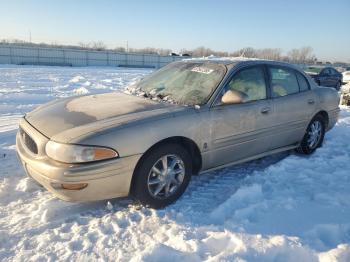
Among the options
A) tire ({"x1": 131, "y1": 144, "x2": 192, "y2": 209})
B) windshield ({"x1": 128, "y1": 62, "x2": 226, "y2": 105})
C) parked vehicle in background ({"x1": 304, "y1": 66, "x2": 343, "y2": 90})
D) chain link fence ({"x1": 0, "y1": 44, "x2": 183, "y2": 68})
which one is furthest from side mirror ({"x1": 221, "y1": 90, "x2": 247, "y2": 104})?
chain link fence ({"x1": 0, "y1": 44, "x2": 183, "y2": 68})

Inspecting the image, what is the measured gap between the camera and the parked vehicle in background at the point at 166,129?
2967 millimetres

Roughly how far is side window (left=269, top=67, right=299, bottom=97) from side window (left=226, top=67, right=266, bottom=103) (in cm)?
21

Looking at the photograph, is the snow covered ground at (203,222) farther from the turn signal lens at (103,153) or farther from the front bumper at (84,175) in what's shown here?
the turn signal lens at (103,153)

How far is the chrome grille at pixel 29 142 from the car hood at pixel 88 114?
5.3 inches

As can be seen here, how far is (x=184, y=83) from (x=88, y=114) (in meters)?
1.28

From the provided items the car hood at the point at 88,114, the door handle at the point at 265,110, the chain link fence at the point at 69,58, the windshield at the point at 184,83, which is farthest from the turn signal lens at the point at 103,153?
the chain link fence at the point at 69,58

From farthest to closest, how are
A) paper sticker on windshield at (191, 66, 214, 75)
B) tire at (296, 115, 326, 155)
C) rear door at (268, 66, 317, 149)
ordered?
tire at (296, 115, 326, 155), rear door at (268, 66, 317, 149), paper sticker on windshield at (191, 66, 214, 75)

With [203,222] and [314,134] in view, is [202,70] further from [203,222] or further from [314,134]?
[314,134]

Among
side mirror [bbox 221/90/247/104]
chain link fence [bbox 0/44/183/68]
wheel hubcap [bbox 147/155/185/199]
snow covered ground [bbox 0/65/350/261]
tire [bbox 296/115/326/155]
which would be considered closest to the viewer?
snow covered ground [bbox 0/65/350/261]

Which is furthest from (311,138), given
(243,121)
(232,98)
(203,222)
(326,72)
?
(326,72)

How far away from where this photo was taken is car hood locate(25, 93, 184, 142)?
3.11 metres

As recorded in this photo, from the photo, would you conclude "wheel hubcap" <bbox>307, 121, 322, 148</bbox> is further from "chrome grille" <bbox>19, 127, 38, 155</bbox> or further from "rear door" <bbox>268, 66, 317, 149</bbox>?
"chrome grille" <bbox>19, 127, 38, 155</bbox>

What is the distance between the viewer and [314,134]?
17.2 ft

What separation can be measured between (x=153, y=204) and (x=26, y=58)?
125 ft
